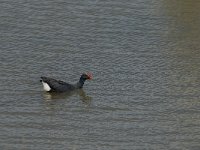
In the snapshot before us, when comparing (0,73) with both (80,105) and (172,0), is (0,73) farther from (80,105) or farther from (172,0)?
(172,0)

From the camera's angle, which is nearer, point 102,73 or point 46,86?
point 46,86

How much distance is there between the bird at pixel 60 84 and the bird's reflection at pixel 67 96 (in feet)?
0.62

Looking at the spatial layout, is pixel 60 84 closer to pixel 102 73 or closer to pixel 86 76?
pixel 86 76

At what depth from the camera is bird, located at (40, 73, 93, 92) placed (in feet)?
96.4

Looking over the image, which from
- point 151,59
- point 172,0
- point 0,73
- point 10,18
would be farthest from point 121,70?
point 172,0

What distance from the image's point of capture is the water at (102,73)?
2602 cm

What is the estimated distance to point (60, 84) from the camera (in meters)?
29.6

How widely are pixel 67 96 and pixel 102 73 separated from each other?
1.87 metres

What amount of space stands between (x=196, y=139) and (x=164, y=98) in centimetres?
344

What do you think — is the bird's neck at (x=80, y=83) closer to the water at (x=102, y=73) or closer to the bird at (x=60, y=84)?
the bird at (x=60, y=84)

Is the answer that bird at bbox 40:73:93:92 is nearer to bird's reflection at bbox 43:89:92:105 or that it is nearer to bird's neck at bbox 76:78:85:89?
bird's neck at bbox 76:78:85:89

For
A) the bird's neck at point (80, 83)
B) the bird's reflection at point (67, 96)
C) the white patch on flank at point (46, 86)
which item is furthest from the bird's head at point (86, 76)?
the white patch on flank at point (46, 86)

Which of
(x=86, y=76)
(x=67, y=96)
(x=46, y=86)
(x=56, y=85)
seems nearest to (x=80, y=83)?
(x=86, y=76)

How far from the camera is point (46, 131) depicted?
2602 centimetres
